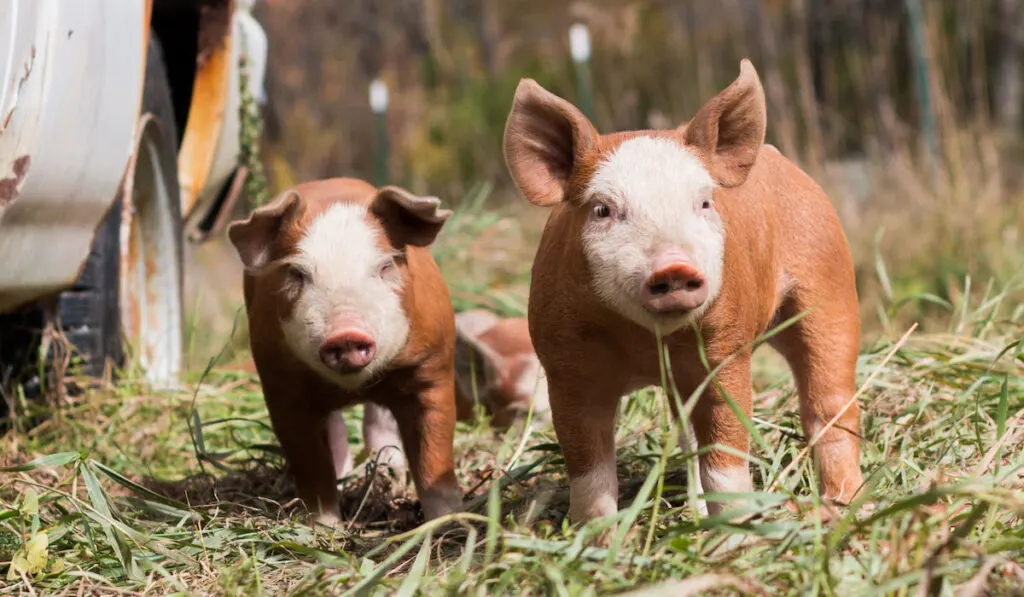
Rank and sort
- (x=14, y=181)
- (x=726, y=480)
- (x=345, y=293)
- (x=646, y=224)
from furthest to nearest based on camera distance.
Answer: (x=345, y=293) → (x=14, y=181) → (x=726, y=480) → (x=646, y=224)

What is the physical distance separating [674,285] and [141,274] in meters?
3.36

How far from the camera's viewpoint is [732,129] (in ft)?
8.93

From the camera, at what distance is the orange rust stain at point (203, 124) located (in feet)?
16.4

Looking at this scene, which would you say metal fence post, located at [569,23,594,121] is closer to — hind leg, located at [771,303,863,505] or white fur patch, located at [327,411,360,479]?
white fur patch, located at [327,411,360,479]

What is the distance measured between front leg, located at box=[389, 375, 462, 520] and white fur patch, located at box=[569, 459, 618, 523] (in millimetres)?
587

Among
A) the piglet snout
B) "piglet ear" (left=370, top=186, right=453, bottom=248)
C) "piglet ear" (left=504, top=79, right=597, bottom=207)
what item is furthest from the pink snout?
"piglet ear" (left=370, top=186, right=453, bottom=248)

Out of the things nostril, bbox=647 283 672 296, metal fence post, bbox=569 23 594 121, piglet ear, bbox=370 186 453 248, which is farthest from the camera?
metal fence post, bbox=569 23 594 121

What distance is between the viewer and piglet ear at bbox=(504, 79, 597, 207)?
2.71 m

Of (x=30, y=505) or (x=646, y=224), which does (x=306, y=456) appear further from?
(x=646, y=224)

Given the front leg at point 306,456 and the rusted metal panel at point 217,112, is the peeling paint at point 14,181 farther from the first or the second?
the rusted metal panel at point 217,112

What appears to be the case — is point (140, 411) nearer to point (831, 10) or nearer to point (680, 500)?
point (680, 500)

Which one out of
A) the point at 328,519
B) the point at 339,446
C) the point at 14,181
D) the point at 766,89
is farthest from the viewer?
the point at 766,89

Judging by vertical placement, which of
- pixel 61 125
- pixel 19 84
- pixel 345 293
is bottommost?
pixel 345 293

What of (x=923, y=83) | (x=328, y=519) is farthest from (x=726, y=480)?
(x=923, y=83)
